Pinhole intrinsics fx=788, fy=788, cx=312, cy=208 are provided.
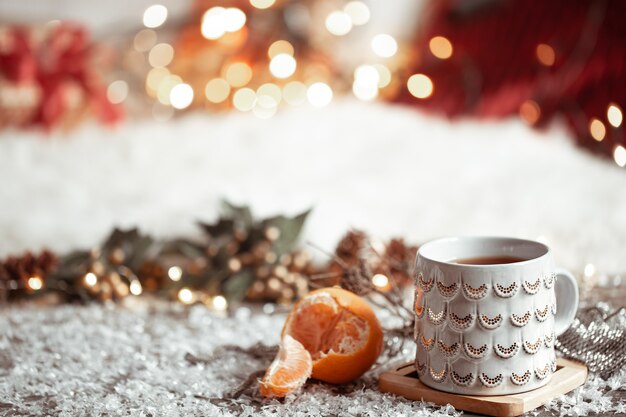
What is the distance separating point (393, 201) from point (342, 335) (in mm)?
541

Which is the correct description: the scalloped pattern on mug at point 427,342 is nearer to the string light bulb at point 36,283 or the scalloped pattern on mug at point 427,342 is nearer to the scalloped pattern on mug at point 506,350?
the scalloped pattern on mug at point 506,350

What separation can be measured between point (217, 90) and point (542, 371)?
4.98 feet

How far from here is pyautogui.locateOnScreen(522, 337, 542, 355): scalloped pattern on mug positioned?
0.64 meters

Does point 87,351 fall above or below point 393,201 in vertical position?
below

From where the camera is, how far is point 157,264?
1.14m

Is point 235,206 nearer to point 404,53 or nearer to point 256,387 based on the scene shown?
point 256,387

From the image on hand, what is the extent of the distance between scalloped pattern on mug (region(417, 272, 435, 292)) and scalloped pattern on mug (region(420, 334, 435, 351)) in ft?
0.14

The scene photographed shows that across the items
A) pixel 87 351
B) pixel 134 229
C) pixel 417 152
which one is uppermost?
pixel 417 152

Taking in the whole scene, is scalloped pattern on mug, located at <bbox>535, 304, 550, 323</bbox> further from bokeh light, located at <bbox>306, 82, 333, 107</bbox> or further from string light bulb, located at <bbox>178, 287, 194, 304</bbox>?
bokeh light, located at <bbox>306, 82, 333, 107</bbox>

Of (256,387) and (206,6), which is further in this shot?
(206,6)

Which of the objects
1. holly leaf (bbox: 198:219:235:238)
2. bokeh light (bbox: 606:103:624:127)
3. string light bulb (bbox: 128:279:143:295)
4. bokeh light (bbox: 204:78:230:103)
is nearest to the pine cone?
string light bulb (bbox: 128:279:143:295)

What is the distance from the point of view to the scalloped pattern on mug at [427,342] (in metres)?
0.67

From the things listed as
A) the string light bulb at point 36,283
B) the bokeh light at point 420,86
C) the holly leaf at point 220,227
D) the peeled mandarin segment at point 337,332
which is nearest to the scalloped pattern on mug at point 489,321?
the peeled mandarin segment at point 337,332

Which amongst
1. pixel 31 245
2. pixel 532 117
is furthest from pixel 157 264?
pixel 532 117
